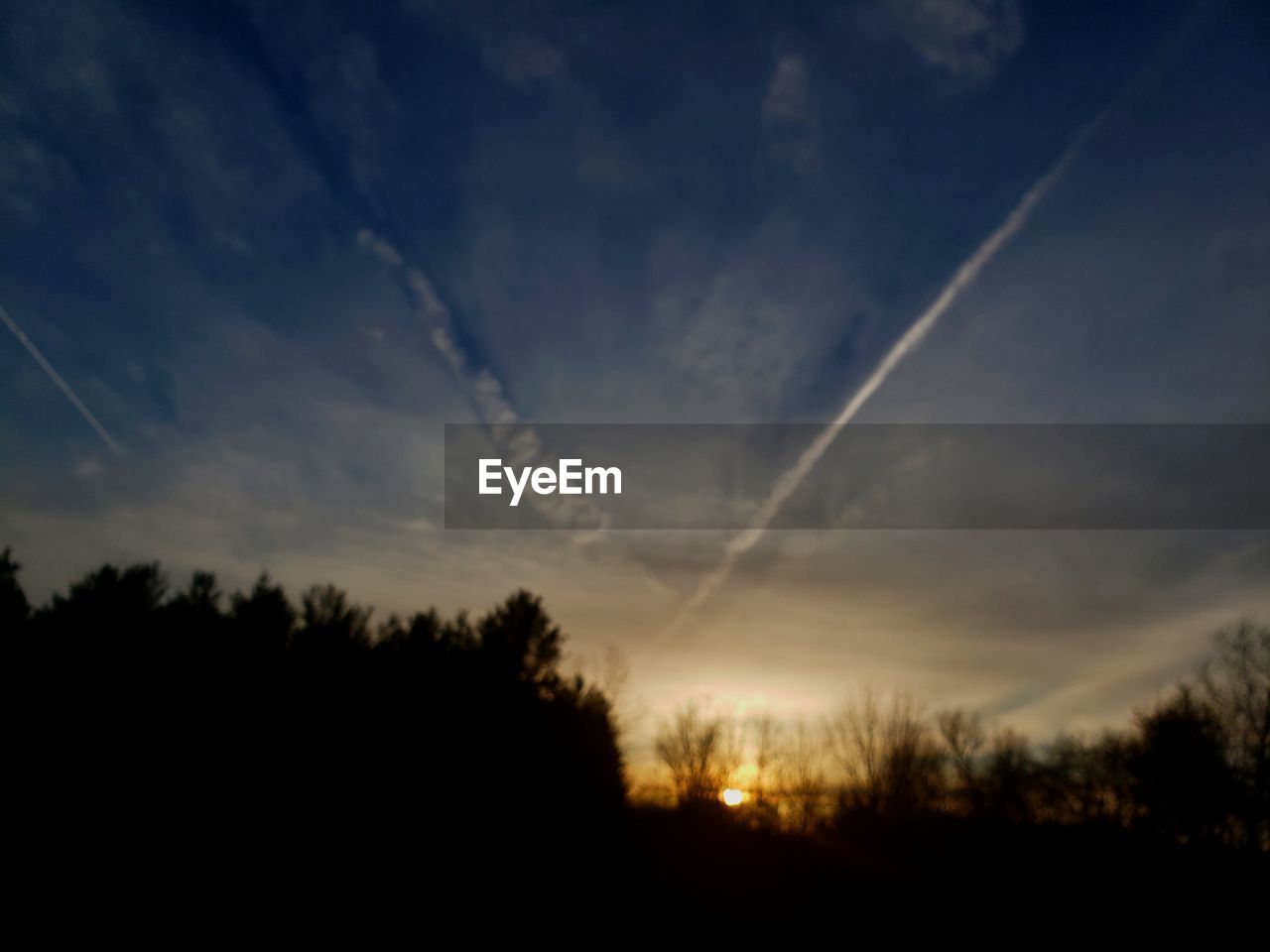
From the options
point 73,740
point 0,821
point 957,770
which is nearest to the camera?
point 0,821

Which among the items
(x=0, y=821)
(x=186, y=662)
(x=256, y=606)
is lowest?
(x=0, y=821)

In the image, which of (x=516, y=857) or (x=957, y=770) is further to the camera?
(x=957, y=770)

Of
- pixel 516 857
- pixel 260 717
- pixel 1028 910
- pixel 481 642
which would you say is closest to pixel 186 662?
pixel 260 717

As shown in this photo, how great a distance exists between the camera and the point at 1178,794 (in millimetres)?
38281

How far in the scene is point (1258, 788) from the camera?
35.6 metres

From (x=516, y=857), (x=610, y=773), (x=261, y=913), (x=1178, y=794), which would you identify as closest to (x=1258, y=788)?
(x=1178, y=794)

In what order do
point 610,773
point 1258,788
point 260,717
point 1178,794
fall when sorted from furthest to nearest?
point 1178,794
point 1258,788
point 610,773
point 260,717

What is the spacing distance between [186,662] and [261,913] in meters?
10.6

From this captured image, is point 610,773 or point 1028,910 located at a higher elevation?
point 610,773

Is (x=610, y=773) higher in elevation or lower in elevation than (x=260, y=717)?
lower

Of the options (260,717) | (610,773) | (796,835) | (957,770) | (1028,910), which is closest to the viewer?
(1028,910)

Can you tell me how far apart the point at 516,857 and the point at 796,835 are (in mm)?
14003

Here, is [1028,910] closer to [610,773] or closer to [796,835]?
[796,835]

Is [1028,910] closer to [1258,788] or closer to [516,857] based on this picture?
[516,857]
